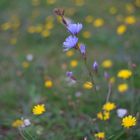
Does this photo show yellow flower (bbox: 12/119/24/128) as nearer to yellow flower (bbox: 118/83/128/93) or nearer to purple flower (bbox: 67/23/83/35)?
yellow flower (bbox: 118/83/128/93)

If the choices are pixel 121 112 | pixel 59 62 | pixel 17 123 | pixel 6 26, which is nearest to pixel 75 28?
pixel 121 112

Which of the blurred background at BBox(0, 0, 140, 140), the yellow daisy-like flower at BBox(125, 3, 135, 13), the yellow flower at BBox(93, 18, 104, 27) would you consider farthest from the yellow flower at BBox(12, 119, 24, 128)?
the yellow daisy-like flower at BBox(125, 3, 135, 13)

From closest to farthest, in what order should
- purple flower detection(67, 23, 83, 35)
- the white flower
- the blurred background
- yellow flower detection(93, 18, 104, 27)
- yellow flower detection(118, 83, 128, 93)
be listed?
purple flower detection(67, 23, 83, 35) < the white flower < the blurred background < yellow flower detection(118, 83, 128, 93) < yellow flower detection(93, 18, 104, 27)

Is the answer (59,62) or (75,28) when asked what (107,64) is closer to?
(59,62)

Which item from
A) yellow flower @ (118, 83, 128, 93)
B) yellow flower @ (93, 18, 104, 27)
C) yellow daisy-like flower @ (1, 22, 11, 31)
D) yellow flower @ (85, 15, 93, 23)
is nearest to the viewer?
yellow flower @ (118, 83, 128, 93)

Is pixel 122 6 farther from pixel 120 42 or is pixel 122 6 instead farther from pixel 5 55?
pixel 5 55

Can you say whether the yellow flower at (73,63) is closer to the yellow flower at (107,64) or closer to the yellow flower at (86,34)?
the yellow flower at (107,64)

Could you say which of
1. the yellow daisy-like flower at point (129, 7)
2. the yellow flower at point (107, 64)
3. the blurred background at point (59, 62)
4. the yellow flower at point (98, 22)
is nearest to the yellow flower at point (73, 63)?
the blurred background at point (59, 62)

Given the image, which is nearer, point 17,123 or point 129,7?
point 17,123
